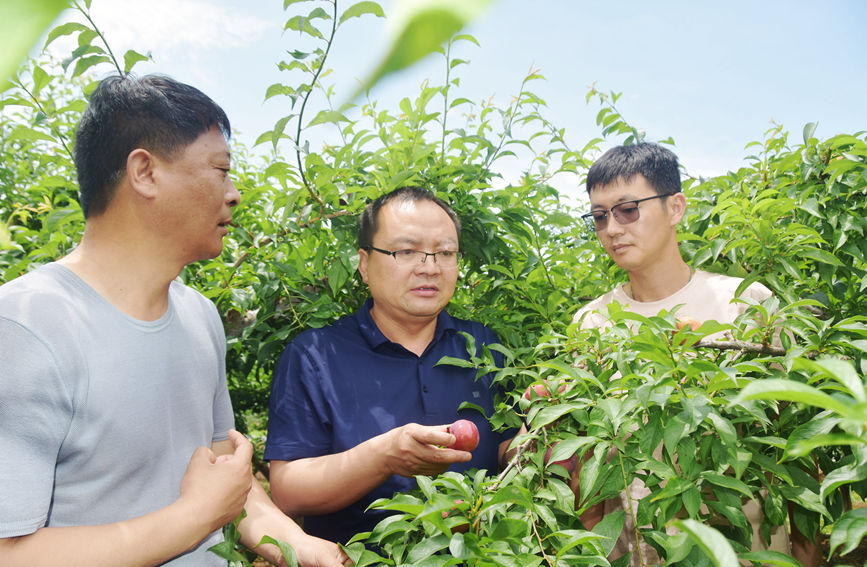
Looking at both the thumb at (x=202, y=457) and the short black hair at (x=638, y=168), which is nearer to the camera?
the thumb at (x=202, y=457)

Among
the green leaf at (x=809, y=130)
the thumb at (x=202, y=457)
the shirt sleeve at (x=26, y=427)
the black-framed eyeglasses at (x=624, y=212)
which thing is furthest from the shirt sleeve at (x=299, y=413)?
the green leaf at (x=809, y=130)

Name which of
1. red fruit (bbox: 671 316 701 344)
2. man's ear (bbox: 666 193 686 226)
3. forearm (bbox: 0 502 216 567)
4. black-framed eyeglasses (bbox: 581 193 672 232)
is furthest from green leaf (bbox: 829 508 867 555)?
man's ear (bbox: 666 193 686 226)

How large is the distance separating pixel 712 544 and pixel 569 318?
6.35 feet

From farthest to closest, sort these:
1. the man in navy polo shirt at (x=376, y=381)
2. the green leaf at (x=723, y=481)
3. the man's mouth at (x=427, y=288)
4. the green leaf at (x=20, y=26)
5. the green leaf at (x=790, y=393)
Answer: the man's mouth at (x=427, y=288) → the man in navy polo shirt at (x=376, y=381) → the green leaf at (x=723, y=481) → the green leaf at (x=790, y=393) → the green leaf at (x=20, y=26)

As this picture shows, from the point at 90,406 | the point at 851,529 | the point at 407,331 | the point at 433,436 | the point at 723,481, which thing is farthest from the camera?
the point at 407,331

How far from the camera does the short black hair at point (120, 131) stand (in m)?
1.46

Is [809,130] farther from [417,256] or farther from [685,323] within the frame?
[417,256]

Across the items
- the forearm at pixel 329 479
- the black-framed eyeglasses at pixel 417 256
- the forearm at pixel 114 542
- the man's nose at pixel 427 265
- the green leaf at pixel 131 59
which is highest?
the green leaf at pixel 131 59

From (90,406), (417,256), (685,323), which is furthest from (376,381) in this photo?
(685,323)

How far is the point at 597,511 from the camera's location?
6.52ft

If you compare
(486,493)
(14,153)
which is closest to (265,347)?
(486,493)

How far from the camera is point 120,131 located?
1.46m

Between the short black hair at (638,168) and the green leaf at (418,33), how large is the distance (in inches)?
97.8

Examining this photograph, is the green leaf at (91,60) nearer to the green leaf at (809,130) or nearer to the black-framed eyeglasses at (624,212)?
the black-framed eyeglasses at (624,212)
